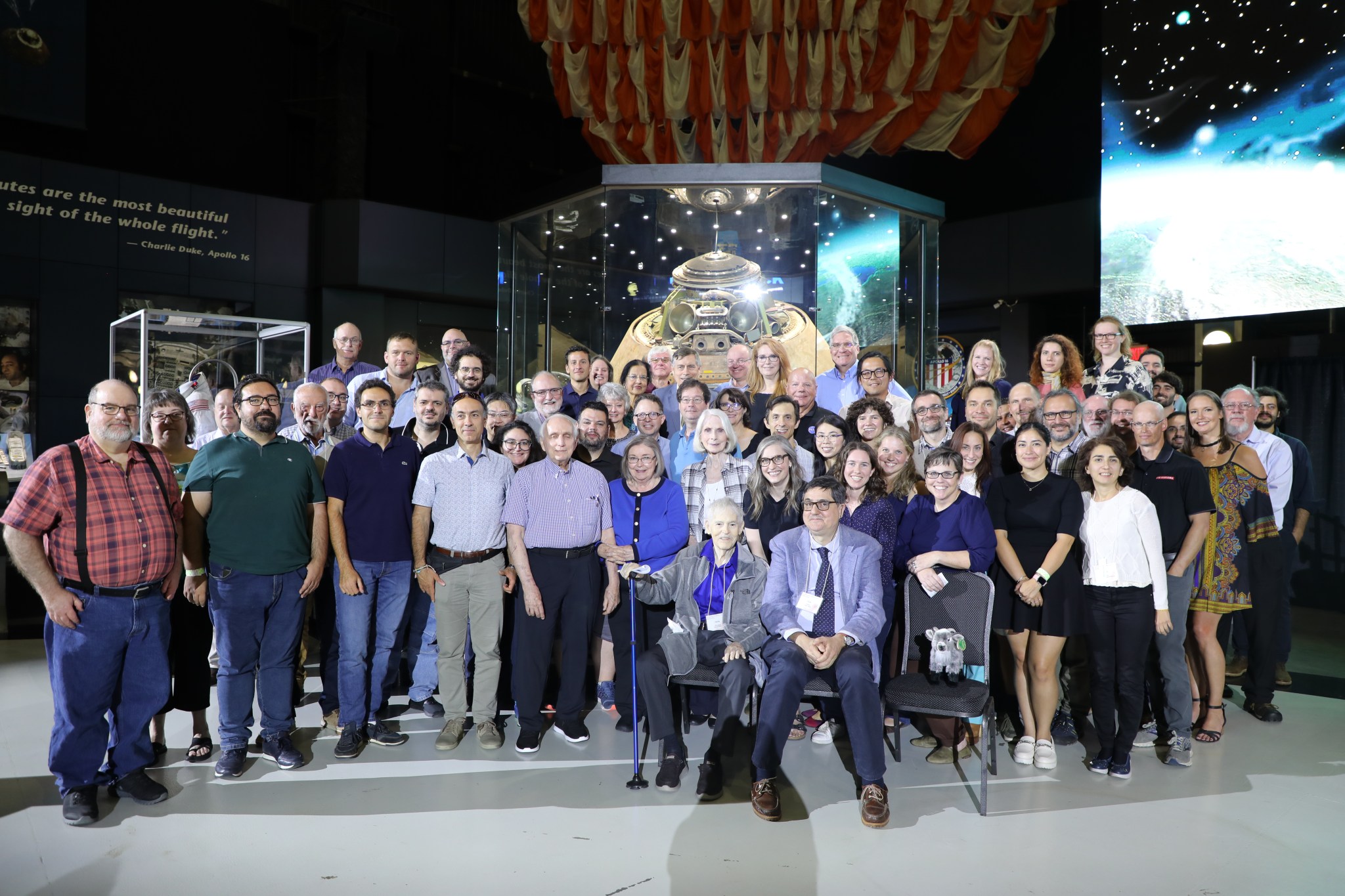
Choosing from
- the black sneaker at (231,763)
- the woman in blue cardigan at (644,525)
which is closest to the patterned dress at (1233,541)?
the woman in blue cardigan at (644,525)

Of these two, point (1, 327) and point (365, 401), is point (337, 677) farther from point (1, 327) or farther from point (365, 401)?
point (1, 327)

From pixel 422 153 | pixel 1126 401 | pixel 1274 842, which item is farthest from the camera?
pixel 422 153

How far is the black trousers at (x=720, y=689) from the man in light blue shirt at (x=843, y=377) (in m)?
3.08

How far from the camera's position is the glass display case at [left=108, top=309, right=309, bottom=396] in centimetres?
658

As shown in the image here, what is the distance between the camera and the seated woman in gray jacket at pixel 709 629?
3.72 meters

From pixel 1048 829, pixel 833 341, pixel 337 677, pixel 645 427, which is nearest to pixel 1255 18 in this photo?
pixel 833 341

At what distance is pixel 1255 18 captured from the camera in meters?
7.08

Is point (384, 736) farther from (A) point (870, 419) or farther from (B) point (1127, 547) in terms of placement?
(B) point (1127, 547)

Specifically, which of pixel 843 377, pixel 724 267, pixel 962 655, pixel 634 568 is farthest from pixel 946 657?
pixel 724 267

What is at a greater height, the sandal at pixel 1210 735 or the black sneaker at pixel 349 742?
the black sneaker at pixel 349 742

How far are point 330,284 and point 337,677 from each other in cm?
799

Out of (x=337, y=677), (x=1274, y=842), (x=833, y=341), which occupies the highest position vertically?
(x=833, y=341)

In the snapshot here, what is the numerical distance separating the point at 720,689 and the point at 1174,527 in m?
2.40

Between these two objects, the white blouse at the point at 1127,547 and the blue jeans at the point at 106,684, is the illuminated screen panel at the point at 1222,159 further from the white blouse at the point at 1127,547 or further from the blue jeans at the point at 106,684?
the blue jeans at the point at 106,684
